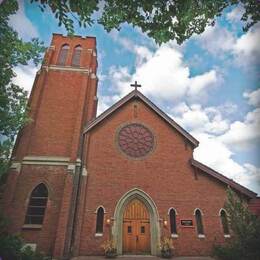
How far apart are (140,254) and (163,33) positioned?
41.9ft

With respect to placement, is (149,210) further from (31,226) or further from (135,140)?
(31,226)

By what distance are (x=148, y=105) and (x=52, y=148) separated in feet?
24.8

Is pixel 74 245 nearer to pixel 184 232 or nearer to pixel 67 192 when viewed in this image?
pixel 67 192

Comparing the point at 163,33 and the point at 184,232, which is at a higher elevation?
the point at 163,33

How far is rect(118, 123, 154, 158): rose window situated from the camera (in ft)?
51.9

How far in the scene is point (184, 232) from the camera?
13.7 meters

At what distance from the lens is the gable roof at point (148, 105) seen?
1612cm

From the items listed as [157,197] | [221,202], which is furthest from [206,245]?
[157,197]

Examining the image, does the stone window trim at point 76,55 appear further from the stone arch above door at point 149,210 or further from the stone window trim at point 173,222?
the stone window trim at point 173,222

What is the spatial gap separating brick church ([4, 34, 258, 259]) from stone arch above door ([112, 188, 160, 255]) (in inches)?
2.1

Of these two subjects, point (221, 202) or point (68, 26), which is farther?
point (221, 202)

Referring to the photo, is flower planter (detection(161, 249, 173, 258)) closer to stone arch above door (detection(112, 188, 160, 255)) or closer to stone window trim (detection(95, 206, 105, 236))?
stone arch above door (detection(112, 188, 160, 255))

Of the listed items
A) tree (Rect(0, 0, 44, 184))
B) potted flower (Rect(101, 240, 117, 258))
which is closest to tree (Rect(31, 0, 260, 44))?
tree (Rect(0, 0, 44, 184))

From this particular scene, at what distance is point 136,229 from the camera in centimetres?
1389
